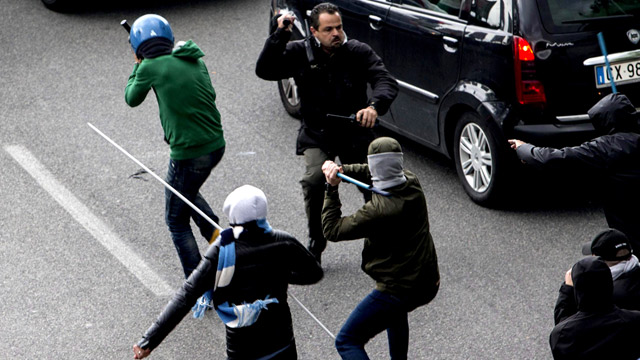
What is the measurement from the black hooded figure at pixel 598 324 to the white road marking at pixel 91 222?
10.3 feet

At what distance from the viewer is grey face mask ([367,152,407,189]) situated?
16.2 feet

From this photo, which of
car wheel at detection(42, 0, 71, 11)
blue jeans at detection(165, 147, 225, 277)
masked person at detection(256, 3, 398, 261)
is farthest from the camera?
car wheel at detection(42, 0, 71, 11)

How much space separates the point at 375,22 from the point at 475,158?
4.74 feet

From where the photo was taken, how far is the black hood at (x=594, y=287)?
14.1 feet

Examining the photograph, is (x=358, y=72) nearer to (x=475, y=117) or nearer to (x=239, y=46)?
(x=475, y=117)

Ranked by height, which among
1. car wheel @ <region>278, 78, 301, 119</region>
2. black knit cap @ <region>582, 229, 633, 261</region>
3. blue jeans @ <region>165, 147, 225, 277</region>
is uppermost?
black knit cap @ <region>582, 229, 633, 261</region>

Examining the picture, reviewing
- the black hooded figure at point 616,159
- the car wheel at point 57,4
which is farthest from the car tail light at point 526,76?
the car wheel at point 57,4

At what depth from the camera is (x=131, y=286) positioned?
22.2ft

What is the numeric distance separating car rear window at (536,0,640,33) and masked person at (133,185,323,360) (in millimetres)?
3115

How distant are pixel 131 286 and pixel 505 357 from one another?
2521 mm

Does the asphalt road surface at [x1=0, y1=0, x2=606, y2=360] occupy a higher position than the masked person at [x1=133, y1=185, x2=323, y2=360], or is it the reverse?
the masked person at [x1=133, y1=185, x2=323, y2=360]

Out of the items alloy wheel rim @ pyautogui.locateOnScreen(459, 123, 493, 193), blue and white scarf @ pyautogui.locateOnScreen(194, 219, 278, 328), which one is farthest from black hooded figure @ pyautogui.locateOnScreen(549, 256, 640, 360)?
alloy wheel rim @ pyautogui.locateOnScreen(459, 123, 493, 193)

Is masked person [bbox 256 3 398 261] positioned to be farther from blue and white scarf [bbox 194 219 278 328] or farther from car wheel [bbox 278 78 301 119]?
car wheel [bbox 278 78 301 119]

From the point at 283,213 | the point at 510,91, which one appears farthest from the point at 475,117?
the point at 283,213
